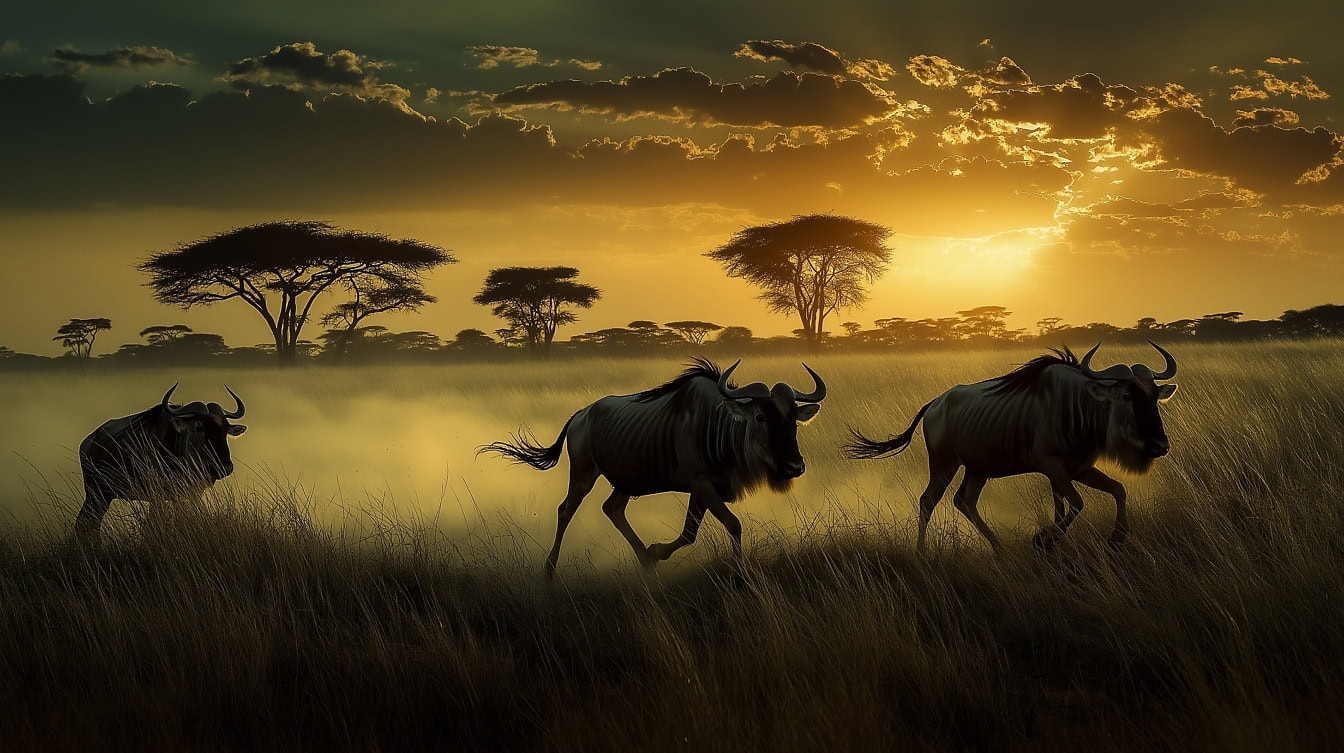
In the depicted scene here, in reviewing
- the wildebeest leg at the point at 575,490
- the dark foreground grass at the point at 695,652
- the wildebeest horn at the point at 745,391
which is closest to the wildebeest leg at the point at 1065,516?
the dark foreground grass at the point at 695,652

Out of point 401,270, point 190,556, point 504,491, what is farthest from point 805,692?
point 401,270

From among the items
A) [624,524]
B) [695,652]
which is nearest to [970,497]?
[624,524]

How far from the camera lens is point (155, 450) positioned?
8477 millimetres

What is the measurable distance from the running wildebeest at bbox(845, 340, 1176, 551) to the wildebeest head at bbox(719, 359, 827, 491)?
117 cm

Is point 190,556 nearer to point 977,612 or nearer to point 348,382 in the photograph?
point 977,612

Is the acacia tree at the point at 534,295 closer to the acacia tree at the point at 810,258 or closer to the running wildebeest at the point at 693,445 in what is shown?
the acacia tree at the point at 810,258

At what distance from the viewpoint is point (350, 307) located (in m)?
43.5

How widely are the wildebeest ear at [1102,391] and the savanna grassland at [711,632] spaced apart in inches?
35.6

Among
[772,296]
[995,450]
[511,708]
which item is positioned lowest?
[511,708]

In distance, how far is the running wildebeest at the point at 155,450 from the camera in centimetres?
852

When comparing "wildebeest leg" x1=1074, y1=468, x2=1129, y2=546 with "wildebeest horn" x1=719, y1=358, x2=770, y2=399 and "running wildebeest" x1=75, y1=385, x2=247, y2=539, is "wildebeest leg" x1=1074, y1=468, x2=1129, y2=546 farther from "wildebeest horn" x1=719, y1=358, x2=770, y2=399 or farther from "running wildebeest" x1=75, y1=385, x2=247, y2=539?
"running wildebeest" x1=75, y1=385, x2=247, y2=539

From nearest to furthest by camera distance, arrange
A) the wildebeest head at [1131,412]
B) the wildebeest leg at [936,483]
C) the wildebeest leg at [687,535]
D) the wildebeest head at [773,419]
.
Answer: the wildebeest head at [773,419] → the wildebeest head at [1131,412] → the wildebeest leg at [687,535] → the wildebeest leg at [936,483]

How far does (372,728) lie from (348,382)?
21595 millimetres

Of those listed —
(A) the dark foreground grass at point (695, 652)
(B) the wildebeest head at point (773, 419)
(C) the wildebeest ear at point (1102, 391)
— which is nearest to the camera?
(A) the dark foreground grass at point (695, 652)
